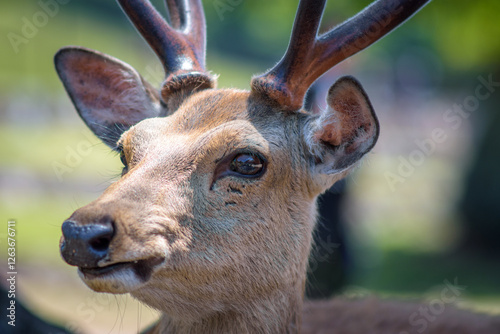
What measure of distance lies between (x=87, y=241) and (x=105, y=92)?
1.86m

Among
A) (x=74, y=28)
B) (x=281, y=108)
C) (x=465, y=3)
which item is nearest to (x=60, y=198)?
(x=465, y=3)

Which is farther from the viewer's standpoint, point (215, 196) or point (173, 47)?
point (173, 47)

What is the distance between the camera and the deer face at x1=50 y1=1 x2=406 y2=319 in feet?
9.35

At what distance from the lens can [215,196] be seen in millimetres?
3283

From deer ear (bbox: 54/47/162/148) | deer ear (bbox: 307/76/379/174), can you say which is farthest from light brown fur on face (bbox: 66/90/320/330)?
deer ear (bbox: 54/47/162/148)

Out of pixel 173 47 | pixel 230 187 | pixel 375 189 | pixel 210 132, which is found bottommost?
pixel 230 187

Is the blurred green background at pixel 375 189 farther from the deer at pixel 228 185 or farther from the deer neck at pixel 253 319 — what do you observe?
the deer at pixel 228 185

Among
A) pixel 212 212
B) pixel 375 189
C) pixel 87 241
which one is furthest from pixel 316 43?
pixel 375 189

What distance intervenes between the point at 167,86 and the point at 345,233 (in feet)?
18.4

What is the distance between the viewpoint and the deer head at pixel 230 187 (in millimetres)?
2918

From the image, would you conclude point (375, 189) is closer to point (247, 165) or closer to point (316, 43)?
point (316, 43)

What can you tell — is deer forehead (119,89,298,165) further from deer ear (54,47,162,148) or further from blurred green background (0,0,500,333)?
blurred green background (0,0,500,333)

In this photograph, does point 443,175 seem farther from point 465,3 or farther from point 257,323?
point 257,323

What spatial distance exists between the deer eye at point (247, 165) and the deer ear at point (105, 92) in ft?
3.53
